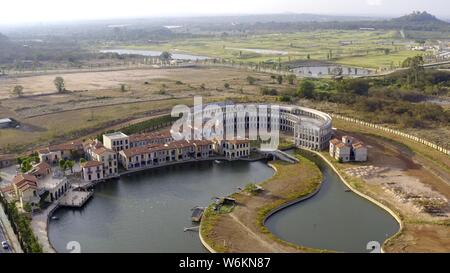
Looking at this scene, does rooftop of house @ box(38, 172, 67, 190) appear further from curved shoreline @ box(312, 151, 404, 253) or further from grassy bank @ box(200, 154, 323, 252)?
curved shoreline @ box(312, 151, 404, 253)

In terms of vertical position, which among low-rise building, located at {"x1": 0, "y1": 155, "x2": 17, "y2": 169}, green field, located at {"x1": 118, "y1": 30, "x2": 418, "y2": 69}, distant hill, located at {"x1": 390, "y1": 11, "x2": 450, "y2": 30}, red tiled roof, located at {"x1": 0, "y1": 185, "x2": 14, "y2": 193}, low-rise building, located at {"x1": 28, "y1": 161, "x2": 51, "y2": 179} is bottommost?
red tiled roof, located at {"x1": 0, "y1": 185, "x2": 14, "y2": 193}

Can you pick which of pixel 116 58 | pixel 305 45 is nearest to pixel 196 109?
pixel 116 58

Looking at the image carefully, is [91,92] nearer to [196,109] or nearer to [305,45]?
[196,109]

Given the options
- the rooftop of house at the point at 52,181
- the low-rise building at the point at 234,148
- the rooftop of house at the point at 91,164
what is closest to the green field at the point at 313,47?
the low-rise building at the point at 234,148

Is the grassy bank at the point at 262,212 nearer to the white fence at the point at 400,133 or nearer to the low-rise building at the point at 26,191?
the low-rise building at the point at 26,191

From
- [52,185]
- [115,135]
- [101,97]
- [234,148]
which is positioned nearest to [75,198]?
[52,185]

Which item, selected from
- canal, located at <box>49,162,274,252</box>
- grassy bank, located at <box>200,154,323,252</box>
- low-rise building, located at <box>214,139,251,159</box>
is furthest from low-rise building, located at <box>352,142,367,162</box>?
low-rise building, located at <box>214,139,251,159</box>
